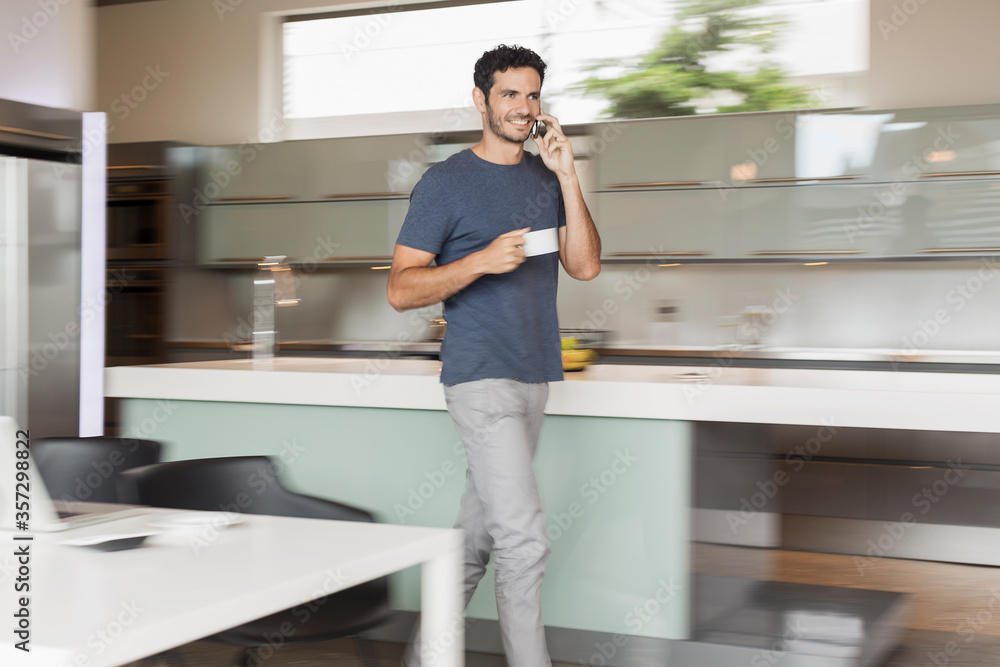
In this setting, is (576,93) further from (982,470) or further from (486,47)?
(982,470)

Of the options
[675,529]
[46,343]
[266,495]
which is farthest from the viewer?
[46,343]

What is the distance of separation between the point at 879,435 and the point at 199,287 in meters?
3.83

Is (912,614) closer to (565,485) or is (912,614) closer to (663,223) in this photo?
(565,485)

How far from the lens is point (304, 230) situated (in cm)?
565

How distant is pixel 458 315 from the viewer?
88.0 inches

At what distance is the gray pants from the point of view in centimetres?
214

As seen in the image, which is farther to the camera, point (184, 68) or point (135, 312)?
point (184, 68)

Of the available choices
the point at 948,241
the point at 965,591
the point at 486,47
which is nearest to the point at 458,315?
the point at 965,591

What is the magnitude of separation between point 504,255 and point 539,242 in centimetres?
12

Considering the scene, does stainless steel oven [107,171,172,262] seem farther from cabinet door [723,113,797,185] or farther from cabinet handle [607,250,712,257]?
cabinet door [723,113,797,185]

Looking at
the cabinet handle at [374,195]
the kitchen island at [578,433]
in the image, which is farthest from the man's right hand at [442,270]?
the cabinet handle at [374,195]

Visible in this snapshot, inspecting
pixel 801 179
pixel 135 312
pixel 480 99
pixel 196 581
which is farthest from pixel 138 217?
pixel 196 581

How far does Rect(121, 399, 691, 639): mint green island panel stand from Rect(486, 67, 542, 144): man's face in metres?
0.85

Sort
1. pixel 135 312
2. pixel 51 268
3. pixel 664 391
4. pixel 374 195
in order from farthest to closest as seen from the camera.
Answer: pixel 135 312
pixel 374 195
pixel 51 268
pixel 664 391
